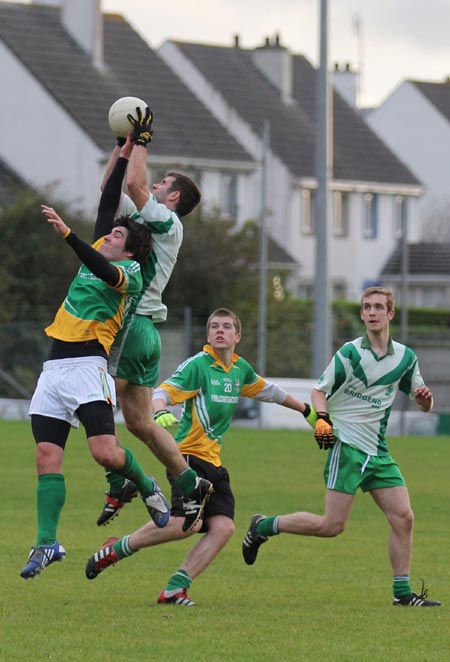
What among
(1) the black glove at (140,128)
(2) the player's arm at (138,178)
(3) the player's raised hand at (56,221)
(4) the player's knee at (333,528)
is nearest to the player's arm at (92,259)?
(3) the player's raised hand at (56,221)

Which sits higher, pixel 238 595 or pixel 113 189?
pixel 113 189

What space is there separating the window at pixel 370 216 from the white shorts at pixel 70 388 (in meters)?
49.6

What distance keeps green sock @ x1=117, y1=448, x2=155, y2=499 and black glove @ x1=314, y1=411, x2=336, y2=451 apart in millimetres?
1083

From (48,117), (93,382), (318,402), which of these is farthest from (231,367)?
(48,117)

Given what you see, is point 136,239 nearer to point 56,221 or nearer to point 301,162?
point 56,221

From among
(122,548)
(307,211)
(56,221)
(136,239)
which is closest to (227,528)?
(122,548)

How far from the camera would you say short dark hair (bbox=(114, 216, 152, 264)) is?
32.1 feet

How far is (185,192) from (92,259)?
1.34m

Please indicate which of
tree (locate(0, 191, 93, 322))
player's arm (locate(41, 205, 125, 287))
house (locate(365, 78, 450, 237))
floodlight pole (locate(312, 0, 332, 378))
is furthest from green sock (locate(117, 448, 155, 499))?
house (locate(365, 78, 450, 237))

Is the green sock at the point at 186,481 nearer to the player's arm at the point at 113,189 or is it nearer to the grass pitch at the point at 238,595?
the grass pitch at the point at 238,595

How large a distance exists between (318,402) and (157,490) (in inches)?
45.7

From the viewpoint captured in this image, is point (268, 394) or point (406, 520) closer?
point (406, 520)

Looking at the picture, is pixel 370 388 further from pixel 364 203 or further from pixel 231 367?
pixel 364 203

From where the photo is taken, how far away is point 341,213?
5788 cm
